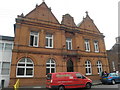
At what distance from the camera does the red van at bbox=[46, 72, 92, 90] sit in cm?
888

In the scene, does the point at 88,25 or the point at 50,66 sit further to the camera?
the point at 88,25

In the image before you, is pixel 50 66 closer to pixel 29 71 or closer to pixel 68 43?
pixel 29 71

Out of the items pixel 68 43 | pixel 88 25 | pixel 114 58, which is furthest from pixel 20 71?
pixel 114 58

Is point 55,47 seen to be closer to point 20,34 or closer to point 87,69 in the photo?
point 20,34

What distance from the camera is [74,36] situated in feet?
54.4

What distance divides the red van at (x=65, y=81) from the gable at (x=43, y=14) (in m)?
9.08

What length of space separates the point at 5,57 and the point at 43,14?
8.30 m

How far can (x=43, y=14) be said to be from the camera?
49.6 ft

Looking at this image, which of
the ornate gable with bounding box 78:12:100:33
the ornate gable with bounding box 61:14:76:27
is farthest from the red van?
the ornate gable with bounding box 78:12:100:33

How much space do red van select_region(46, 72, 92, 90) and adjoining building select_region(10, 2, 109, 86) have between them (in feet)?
13.0

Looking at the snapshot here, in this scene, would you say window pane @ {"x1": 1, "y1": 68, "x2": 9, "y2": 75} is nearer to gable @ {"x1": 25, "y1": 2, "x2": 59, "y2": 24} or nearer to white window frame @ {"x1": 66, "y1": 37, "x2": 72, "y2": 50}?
gable @ {"x1": 25, "y1": 2, "x2": 59, "y2": 24}

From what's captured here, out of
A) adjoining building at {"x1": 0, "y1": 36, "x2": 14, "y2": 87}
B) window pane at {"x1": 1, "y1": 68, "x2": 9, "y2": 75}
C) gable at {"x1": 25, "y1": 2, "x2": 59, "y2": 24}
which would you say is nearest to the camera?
adjoining building at {"x1": 0, "y1": 36, "x2": 14, "y2": 87}

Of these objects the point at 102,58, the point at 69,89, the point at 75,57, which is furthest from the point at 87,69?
the point at 69,89

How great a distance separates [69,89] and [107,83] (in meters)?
5.88
